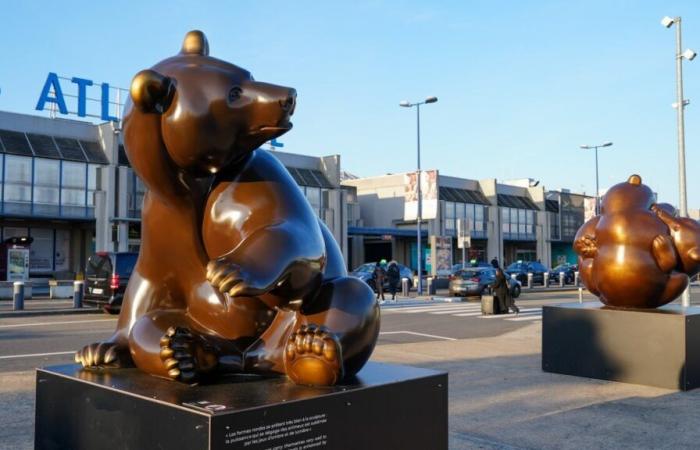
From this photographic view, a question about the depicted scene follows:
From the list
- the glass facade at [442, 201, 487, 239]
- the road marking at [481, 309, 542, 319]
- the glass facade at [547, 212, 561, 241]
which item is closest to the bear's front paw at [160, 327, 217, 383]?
the road marking at [481, 309, 542, 319]

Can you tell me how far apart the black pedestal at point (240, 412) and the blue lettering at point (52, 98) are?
1094 inches

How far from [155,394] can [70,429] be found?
0.67 meters

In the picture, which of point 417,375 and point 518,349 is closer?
point 417,375

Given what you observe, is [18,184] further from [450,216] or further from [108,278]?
[450,216]

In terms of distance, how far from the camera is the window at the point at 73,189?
88.6 ft

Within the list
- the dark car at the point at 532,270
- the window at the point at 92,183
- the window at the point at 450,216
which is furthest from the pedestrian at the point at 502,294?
the window at the point at 450,216

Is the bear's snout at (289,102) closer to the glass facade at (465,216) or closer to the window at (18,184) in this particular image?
the window at (18,184)

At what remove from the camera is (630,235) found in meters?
7.35

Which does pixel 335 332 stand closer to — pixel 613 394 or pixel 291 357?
pixel 291 357

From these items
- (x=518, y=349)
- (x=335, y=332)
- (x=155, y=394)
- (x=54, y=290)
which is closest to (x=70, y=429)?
(x=155, y=394)

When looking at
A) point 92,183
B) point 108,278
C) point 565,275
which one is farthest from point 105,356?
point 565,275

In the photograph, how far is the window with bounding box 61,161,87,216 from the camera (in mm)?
27016

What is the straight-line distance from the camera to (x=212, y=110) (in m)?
2.64

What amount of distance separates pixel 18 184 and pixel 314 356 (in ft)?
87.0
